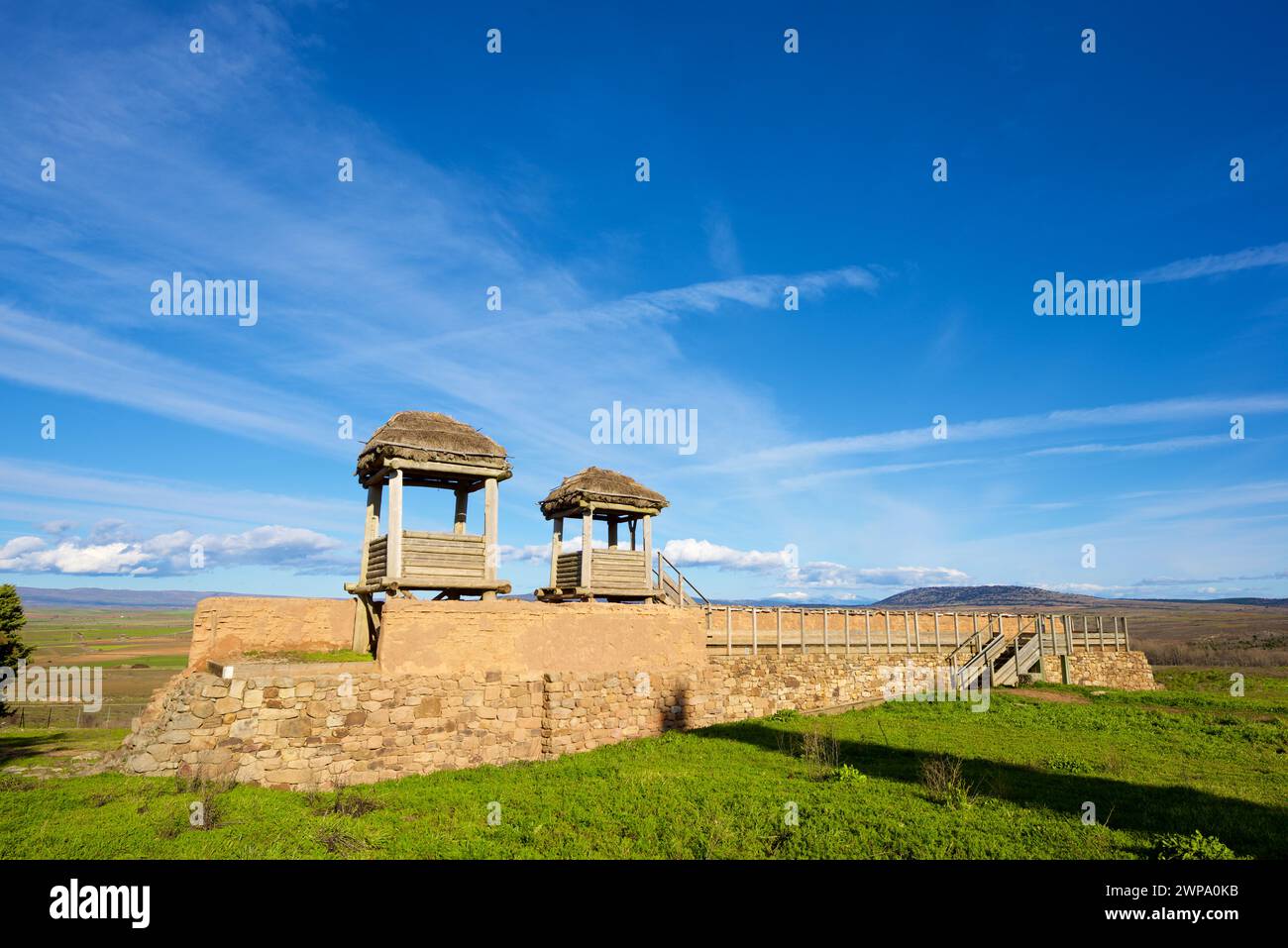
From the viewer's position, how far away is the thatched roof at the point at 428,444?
667 inches

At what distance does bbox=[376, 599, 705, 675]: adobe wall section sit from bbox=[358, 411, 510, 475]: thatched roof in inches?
Answer: 134

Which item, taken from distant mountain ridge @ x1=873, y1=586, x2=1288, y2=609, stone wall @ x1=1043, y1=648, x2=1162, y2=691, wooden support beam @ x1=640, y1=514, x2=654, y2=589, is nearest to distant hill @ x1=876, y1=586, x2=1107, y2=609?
distant mountain ridge @ x1=873, y1=586, x2=1288, y2=609

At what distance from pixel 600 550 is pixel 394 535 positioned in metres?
7.54

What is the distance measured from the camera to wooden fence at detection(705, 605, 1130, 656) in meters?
25.0

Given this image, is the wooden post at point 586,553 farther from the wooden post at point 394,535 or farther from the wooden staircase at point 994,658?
the wooden staircase at point 994,658

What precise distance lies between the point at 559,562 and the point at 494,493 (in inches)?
247

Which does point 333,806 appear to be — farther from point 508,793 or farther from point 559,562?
point 559,562

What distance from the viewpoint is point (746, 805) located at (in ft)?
39.7

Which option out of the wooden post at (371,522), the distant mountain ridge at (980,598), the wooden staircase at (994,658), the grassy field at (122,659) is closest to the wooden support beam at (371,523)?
the wooden post at (371,522)

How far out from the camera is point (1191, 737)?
18.8 metres

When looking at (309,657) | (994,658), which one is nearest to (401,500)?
(309,657)

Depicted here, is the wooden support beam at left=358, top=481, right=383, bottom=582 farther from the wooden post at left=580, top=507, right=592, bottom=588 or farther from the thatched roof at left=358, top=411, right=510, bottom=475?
the wooden post at left=580, top=507, right=592, bottom=588

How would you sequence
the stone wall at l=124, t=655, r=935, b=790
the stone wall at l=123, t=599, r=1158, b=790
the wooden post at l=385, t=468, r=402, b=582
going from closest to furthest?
the stone wall at l=124, t=655, r=935, b=790
the stone wall at l=123, t=599, r=1158, b=790
the wooden post at l=385, t=468, r=402, b=582
